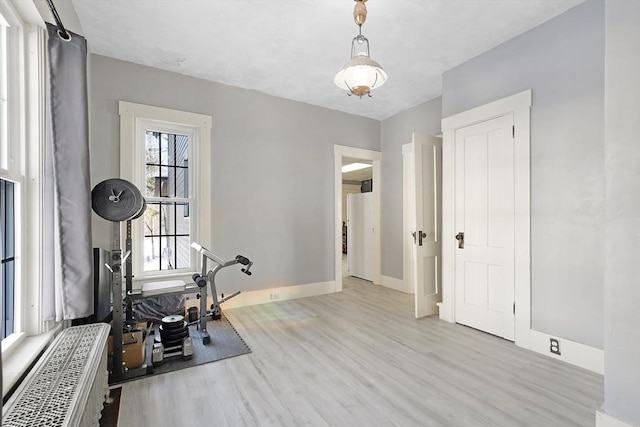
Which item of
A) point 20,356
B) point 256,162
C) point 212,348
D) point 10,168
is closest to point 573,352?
point 212,348

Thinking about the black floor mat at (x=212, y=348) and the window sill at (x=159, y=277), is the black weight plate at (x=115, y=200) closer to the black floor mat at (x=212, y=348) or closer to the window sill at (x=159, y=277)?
the black floor mat at (x=212, y=348)

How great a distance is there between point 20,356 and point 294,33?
3.09 metres

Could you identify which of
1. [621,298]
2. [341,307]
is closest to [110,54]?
[341,307]

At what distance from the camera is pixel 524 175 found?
2.92m

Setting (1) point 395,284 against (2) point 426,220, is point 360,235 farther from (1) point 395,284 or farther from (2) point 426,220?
(2) point 426,220

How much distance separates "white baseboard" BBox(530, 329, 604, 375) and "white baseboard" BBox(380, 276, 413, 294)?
2.14m

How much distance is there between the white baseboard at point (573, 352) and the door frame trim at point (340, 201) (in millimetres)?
2746

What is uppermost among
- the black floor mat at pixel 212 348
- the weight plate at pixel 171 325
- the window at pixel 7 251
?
the window at pixel 7 251

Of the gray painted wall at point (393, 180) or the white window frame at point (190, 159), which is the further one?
the gray painted wall at point (393, 180)

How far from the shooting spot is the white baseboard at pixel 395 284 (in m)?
4.92

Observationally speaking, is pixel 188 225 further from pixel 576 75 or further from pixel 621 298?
pixel 576 75

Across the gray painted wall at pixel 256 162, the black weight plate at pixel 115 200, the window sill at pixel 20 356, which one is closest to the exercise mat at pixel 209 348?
the gray painted wall at pixel 256 162

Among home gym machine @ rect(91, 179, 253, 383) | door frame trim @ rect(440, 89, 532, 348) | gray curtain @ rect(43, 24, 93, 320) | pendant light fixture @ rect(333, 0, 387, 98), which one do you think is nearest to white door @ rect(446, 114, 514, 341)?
door frame trim @ rect(440, 89, 532, 348)

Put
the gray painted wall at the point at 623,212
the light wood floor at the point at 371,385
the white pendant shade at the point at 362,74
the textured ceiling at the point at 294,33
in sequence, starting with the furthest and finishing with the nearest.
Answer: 1. the textured ceiling at the point at 294,33
2. the white pendant shade at the point at 362,74
3. the light wood floor at the point at 371,385
4. the gray painted wall at the point at 623,212
